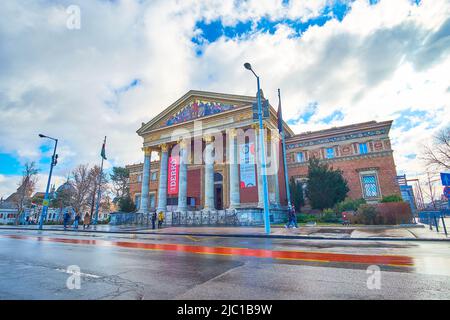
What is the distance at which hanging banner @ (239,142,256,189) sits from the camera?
25469 mm

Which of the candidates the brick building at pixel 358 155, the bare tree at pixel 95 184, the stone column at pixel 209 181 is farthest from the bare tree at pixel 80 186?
the brick building at pixel 358 155

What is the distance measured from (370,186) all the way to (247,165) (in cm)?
1480

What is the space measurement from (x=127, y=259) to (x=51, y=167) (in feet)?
85.5

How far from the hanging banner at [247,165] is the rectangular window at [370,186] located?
13.4m

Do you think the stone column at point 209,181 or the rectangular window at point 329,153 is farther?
the rectangular window at point 329,153

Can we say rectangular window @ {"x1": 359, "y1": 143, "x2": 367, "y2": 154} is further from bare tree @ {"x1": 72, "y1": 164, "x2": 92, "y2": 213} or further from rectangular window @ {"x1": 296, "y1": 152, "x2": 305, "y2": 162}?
bare tree @ {"x1": 72, "y1": 164, "x2": 92, "y2": 213}

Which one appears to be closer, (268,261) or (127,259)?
(268,261)

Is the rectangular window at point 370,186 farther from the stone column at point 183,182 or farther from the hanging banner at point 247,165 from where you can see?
the stone column at point 183,182

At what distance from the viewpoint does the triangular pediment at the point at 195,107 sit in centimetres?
2689

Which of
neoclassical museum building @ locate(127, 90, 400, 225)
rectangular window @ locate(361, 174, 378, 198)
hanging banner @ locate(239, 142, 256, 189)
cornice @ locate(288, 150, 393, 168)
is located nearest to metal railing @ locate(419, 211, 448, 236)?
rectangular window @ locate(361, 174, 378, 198)

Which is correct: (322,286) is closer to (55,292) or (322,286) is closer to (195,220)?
(55,292)

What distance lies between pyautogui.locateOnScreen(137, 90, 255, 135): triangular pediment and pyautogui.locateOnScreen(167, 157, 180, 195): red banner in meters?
Answer: 4.73
